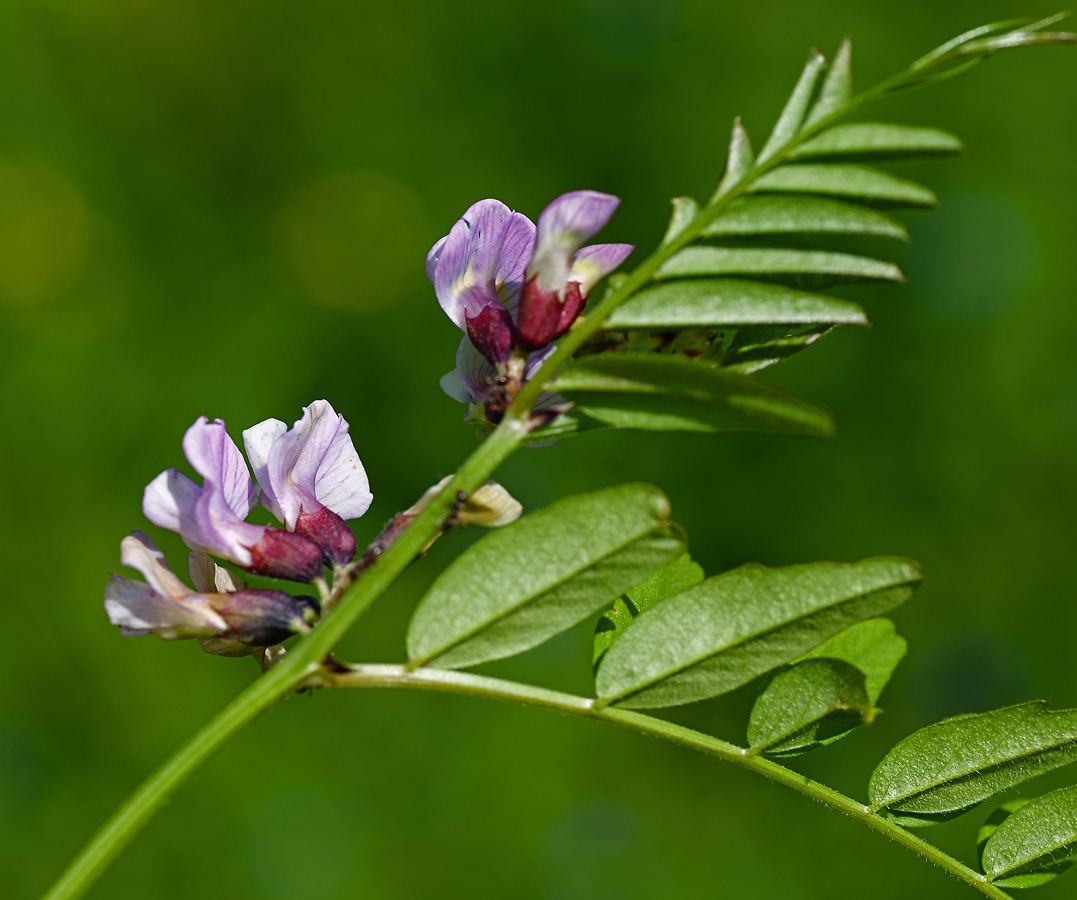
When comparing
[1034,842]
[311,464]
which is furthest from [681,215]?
[1034,842]

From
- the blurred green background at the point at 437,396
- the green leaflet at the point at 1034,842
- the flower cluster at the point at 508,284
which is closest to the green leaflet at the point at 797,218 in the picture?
the flower cluster at the point at 508,284

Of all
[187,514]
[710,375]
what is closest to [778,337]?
[710,375]

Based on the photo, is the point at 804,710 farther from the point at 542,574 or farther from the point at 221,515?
the point at 221,515

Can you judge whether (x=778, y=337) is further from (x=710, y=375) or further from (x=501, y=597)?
(x=501, y=597)

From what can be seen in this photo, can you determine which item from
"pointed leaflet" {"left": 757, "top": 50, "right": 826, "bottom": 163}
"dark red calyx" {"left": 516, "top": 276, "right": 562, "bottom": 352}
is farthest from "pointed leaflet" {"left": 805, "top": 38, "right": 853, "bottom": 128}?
"dark red calyx" {"left": 516, "top": 276, "right": 562, "bottom": 352}

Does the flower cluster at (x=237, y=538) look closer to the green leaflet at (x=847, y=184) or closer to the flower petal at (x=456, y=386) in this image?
the flower petal at (x=456, y=386)

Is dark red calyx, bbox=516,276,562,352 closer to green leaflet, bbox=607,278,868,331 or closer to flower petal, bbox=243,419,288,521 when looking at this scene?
green leaflet, bbox=607,278,868,331
